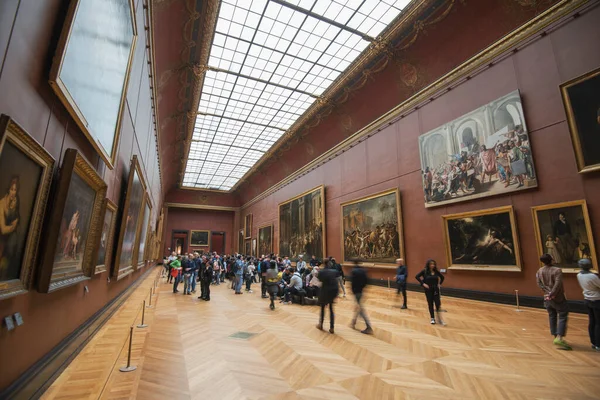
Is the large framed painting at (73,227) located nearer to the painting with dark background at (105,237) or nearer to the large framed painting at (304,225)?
the painting with dark background at (105,237)

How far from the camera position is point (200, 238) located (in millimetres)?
33406

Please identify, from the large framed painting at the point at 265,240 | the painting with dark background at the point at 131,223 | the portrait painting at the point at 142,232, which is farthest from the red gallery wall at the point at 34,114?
the large framed painting at the point at 265,240

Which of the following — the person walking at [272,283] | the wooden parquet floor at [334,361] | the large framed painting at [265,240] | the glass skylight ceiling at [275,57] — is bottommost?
the wooden parquet floor at [334,361]

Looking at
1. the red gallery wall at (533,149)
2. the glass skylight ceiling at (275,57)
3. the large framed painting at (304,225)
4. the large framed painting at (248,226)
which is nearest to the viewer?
the red gallery wall at (533,149)

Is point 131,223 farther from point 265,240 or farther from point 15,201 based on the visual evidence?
point 265,240

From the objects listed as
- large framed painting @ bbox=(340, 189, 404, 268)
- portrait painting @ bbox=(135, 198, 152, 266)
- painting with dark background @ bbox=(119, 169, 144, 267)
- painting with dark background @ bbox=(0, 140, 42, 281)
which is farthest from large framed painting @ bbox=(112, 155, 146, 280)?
large framed painting @ bbox=(340, 189, 404, 268)

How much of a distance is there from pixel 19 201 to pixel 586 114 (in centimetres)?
959

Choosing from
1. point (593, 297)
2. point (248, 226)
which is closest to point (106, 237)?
point (593, 297)

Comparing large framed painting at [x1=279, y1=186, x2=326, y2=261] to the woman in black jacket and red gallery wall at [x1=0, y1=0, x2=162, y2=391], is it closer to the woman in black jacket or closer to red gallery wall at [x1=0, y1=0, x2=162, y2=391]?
the woman in black jacket

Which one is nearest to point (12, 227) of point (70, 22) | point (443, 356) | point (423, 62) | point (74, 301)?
point (70, 22)

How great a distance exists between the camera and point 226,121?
17328mm

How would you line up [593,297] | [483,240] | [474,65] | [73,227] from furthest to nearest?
[474,65], [483,240], [593,297], [73,227]

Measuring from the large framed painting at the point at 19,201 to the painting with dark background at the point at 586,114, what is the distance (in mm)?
9270

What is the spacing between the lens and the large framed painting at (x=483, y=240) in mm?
7773
